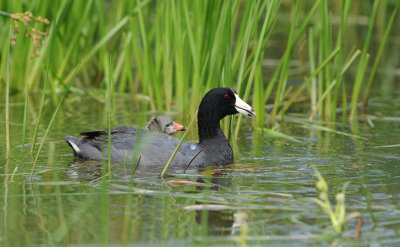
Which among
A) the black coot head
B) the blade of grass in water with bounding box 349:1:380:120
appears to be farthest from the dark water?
the blade of grass in water with bounding box 349:1:380:120

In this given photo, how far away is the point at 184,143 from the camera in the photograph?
7.27 m

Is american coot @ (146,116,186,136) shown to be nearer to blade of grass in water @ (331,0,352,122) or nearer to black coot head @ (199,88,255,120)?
black coot head @ (199,88,255,120)

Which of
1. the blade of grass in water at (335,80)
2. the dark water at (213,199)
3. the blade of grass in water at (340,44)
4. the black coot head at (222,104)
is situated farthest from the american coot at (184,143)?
the blade of grass in water at (335,80)

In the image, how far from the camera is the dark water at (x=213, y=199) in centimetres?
449

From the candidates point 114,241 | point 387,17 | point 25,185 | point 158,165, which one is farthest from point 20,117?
point 387,17

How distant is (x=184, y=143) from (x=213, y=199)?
1987 mm

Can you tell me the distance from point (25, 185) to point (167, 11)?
11.3 ft

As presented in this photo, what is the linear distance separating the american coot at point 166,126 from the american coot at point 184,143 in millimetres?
491

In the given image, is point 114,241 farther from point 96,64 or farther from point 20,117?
point 96,64

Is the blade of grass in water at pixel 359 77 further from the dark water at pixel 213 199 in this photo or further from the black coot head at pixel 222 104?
the black coot head at pixel 222 104

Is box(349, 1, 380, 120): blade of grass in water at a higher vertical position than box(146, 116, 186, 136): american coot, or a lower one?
higher

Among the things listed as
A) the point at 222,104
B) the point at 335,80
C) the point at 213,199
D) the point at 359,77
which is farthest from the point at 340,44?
the point at 213,199

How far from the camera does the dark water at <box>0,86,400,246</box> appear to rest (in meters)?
4.49

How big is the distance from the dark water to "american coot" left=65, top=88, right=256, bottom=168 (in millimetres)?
217
